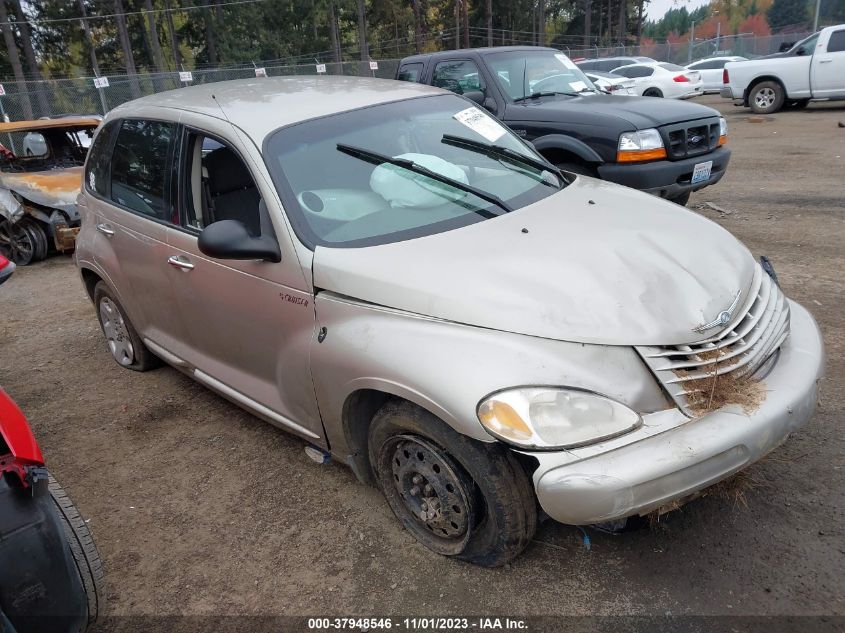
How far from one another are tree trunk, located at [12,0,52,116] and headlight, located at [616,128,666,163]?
18.5 m

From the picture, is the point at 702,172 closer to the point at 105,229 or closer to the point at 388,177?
the point at 388,177

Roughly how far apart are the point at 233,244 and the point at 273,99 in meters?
1.05

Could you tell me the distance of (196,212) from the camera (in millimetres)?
→ 3381

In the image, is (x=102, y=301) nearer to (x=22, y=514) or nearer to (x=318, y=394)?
(x=318, y=394)

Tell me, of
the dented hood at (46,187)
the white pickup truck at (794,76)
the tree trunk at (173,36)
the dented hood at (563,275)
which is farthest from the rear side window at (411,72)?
the tree trunk at (173,36)

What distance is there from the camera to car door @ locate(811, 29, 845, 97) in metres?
14.0

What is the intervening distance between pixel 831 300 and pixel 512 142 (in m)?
2.80

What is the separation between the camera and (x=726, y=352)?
7.77 feet

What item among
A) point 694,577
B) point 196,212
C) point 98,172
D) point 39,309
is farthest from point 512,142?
point 39,309

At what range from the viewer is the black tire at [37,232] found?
791 centimetres

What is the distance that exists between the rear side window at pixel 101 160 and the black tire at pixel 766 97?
15.9 metres

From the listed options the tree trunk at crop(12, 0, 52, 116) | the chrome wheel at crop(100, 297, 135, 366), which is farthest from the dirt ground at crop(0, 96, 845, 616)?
the tree trunk at crop(12, 0, 52, 116)

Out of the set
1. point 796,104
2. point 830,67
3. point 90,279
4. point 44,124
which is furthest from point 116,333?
point 796,104

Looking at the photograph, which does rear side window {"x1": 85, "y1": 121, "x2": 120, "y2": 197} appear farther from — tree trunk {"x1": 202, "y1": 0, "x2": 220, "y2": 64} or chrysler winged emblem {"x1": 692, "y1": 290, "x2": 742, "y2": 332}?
tree trunk {"x1": 202, "y1": 0, "x2": 220, "y2": 64}
